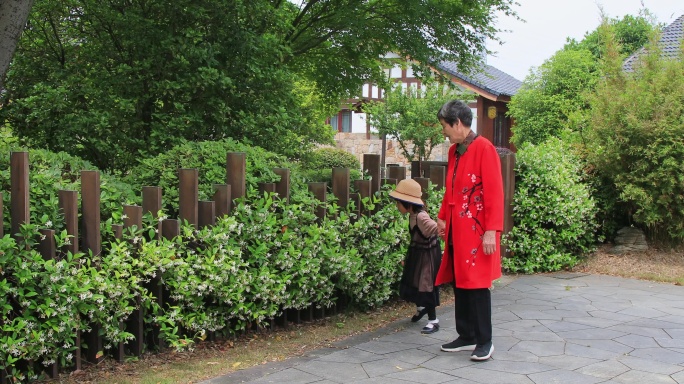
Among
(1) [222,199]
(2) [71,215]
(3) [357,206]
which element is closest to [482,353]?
(3) [357,206]

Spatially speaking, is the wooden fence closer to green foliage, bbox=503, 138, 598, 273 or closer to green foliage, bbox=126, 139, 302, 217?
green foliage, bbox=126, 139, 302, 217

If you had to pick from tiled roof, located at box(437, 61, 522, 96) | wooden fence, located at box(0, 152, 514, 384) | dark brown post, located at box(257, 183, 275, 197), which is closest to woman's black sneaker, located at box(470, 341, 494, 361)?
wooden fence, located at box(0, 152, 514, 384)

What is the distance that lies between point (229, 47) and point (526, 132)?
2100cm

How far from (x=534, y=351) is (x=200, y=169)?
2863 mm

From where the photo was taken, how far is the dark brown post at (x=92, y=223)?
13.3 ft

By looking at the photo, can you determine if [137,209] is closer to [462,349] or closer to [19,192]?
[19,192]

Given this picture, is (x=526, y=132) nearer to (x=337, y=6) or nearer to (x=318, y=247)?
(x=337, y=6)

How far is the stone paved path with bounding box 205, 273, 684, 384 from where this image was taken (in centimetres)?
420

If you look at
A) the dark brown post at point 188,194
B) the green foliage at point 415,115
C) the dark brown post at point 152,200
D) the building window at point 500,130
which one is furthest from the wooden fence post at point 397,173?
the building window at point 500,130

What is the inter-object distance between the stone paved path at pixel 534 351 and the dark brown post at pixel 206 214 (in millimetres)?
1084

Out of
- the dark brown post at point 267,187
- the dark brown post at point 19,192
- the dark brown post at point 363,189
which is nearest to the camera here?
the dark brown post at point 19,192

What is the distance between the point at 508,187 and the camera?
8.06 m

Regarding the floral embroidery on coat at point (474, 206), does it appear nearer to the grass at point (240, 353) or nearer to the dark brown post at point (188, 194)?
the grass at point (240, 353)

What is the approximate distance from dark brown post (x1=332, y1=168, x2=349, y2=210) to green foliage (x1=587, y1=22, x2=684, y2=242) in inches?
170
